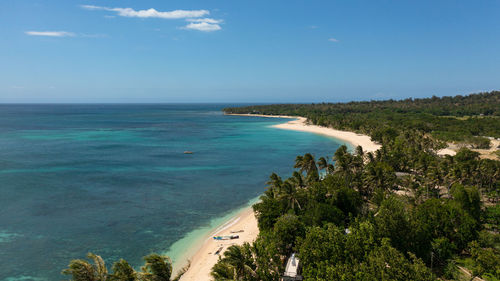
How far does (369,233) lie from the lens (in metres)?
25.9

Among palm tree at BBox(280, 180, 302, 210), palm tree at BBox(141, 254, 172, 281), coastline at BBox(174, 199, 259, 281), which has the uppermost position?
palm tree at BBox(280, 180, 302, 210)

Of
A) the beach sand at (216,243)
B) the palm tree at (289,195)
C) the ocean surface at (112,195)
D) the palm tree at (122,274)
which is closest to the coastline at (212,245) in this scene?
the beach sand at (216,243)

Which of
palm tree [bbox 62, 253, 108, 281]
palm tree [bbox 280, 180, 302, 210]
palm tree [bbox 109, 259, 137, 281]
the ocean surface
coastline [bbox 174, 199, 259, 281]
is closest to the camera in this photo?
palm tree [bbox 62, 253, 108, 281]

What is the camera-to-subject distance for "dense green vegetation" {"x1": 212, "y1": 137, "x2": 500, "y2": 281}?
71.6 ft

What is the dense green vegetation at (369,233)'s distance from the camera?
2183 centimetres

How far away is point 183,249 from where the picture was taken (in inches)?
1350

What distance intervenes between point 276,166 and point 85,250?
4913 cm

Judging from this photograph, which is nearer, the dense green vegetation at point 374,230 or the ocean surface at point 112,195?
the dense green vegetation at point 374,230

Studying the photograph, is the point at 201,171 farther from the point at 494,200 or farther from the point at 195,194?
the point at 494,200

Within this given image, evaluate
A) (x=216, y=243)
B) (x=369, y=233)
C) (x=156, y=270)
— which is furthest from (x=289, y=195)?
(x=156, y=270)

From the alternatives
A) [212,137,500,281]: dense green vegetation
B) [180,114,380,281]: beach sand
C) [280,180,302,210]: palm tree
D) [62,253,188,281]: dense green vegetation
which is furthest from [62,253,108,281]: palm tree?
[280,180,302,210]: palm tree

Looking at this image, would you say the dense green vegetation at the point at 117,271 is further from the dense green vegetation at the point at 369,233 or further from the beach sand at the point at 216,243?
the beach sand at the point at 216,243

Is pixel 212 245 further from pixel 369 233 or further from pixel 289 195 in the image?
pixel 369 233

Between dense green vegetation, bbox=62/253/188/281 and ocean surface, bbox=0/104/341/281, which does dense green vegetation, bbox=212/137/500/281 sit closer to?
dense green vegetation, bbox=62/253/188/281
